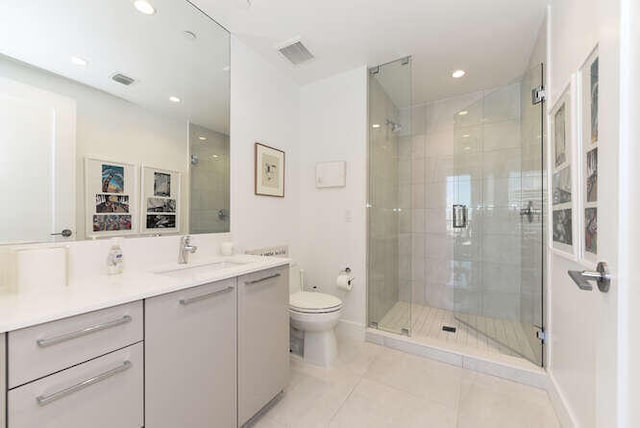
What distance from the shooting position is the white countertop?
0.76m

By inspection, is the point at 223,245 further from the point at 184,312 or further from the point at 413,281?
the point at 413,281

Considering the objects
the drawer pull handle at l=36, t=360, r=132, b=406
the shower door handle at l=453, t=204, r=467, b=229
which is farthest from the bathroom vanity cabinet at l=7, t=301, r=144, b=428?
the shower door handle at l=453, t=204, r=467, b=229

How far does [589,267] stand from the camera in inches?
42.8

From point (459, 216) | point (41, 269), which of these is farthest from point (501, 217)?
point (41, 269)

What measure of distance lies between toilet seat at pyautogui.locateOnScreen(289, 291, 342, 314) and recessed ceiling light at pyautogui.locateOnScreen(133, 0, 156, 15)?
2.09 metres

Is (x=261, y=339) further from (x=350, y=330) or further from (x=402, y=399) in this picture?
(x=350, y=330)

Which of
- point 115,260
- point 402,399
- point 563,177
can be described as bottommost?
point 402,399

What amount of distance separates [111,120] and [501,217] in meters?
3.26

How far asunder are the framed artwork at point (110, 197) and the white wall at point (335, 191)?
1.56 meters

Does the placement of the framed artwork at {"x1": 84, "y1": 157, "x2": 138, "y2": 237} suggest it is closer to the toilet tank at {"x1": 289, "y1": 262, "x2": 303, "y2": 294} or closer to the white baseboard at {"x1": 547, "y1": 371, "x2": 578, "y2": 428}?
the toilet tank at {"x1": 289, "y1": 262, "x2": 303, "y2": 294}

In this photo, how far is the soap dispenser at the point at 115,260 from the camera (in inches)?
51.7

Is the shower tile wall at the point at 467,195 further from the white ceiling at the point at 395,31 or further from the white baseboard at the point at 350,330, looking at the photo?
the white baseboard at the point at 350,330

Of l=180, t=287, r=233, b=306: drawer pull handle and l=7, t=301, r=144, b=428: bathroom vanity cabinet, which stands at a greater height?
l=180, t=287, r=233, b=306: drawer pull handle

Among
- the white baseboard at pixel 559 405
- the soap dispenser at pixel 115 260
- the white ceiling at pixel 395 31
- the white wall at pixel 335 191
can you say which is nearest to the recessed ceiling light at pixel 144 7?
the white ceiling at pixel 395 31
